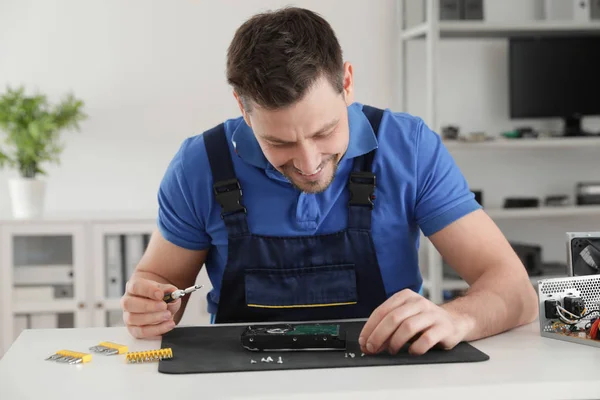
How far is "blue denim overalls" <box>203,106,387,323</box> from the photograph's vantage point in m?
1.62

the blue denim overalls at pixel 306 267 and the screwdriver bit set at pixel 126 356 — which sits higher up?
the blue denim overalls at pixel 306 267

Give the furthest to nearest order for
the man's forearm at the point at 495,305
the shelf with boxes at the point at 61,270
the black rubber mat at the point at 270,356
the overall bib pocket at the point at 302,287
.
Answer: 1. the shelf with boxes at the point at 61,270
2. the overall bib pocket at the point at 302,287
3. the man's forearm at the point at 495,305
4. the black rubber mat at the point at 270,356

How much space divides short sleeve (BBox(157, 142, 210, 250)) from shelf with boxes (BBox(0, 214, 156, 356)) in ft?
5.41

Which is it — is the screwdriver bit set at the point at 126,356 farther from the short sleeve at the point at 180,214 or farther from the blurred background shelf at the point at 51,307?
the blurred background shelf at the point at 51,307

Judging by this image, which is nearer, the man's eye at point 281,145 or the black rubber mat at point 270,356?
the black rubber mat at point 270,356

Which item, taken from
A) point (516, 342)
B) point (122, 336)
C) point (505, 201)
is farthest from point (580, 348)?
point (505, 201)

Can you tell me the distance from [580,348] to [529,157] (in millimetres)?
2784

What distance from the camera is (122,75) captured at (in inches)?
144

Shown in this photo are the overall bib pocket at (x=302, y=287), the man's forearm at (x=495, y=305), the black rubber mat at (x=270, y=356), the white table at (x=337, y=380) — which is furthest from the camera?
the overall bib pocket at (x=302, y=287)

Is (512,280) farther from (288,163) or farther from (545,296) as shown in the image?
(288,163)

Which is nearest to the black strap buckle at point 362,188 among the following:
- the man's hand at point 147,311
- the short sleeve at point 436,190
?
the short sleeve at point 436,190

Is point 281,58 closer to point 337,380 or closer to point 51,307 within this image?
point 337,380

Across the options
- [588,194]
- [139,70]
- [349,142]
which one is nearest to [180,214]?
[349,142]

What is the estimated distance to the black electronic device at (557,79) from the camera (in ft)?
12.4
